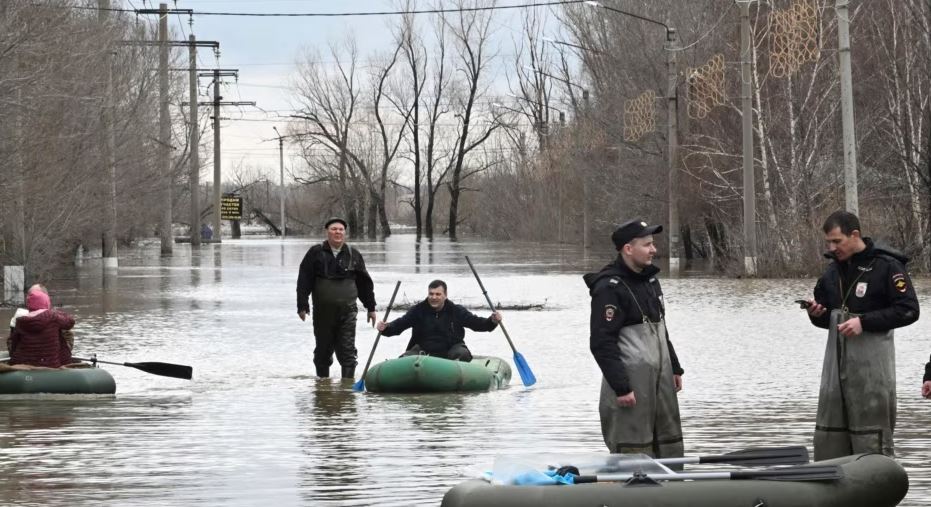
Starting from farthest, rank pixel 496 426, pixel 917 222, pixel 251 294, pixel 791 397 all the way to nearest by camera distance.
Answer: pixel 917 222 < pixel 251 294 < pixel 791 397 < pixel 496 426

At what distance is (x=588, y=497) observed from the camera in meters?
7.59

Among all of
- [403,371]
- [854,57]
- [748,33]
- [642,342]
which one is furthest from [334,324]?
[854,57]

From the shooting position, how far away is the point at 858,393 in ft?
31.4

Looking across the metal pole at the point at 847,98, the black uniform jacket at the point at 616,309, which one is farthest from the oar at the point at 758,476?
the metal pole at the point at 847,98

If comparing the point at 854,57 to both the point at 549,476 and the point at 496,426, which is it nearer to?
the point at 496,426

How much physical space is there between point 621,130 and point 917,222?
19.9 meters

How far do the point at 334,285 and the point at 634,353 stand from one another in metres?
9.18

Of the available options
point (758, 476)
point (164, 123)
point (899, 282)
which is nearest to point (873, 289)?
point (899, 282)

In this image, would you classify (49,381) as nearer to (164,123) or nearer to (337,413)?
(337,413)

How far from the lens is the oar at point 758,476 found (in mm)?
7734

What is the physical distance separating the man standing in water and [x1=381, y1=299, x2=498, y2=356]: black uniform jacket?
0.79 meters

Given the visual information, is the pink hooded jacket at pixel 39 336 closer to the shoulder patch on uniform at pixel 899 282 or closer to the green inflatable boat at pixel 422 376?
the green inflatable boat at pixel 422 376

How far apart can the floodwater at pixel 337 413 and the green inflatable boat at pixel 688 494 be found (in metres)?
0.69

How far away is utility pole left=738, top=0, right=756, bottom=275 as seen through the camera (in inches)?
1535
